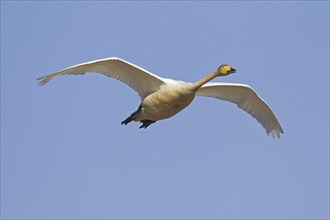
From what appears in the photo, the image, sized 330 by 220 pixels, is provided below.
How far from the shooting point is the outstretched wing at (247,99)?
95.5 feet

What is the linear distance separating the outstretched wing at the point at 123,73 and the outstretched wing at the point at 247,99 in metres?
2.33

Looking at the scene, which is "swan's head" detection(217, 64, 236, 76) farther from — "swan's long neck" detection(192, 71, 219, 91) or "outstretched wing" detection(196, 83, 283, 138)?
"outstretched wing" detection(196, 83, 283, 138)

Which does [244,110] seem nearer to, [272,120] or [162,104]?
[272,120]

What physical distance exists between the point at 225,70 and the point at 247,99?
3494 mm

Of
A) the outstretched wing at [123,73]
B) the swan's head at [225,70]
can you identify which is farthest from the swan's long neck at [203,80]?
the outstretched wing at [123,73]

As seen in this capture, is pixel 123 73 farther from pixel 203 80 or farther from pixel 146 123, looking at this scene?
pixel 203 80

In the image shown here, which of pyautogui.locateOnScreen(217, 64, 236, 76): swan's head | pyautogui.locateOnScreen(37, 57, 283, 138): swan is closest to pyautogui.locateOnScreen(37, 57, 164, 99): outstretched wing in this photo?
pyautogui.locateOnScreen(37, 57, 283, 138): swan

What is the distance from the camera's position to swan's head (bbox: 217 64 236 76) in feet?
87.4

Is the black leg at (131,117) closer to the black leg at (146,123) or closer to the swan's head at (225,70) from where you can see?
the black leg at (146,123)

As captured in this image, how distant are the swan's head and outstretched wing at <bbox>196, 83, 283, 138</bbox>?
5.82ft

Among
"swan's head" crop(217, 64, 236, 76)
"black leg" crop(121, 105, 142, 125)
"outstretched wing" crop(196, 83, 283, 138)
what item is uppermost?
"swan's head" crop(217, 64, 236, 76)

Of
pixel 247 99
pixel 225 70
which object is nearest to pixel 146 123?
pixel 225 70

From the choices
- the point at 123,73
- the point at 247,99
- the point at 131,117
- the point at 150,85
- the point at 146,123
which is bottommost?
the point at 146,123

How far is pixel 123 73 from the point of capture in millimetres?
27000
